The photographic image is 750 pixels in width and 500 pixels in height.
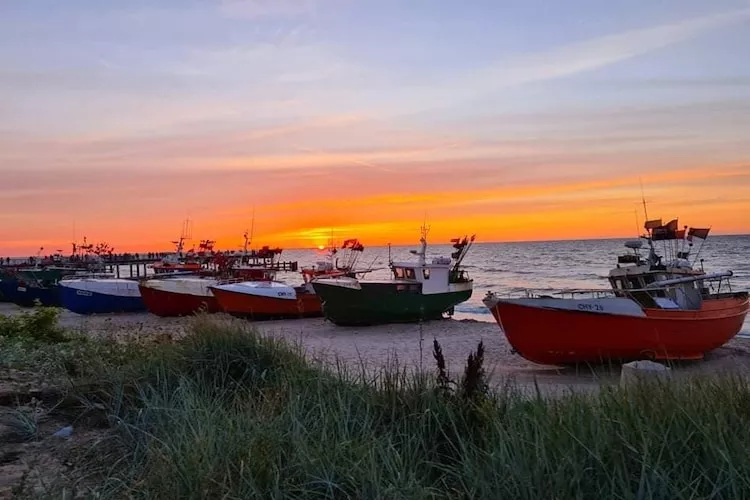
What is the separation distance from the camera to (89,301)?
29.9m

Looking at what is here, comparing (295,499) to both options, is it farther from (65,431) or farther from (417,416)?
(65,431)

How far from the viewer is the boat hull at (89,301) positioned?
29.7m

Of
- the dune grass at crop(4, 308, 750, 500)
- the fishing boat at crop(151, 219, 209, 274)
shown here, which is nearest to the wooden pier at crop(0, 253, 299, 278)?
the fishing boat at crop(151, 219, 209, 274)

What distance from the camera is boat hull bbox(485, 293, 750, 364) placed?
12.9 metres

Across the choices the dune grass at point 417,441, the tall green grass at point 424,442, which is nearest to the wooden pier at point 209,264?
the dune grass at point 417,441

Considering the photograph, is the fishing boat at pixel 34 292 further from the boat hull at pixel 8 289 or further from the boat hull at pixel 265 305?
the boat hull at pixel 265 305

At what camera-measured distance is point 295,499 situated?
12.3ft

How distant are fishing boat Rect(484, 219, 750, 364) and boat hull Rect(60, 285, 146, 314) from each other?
72.7 feet

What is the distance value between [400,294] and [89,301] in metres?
15.5

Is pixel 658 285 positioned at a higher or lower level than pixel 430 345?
higher

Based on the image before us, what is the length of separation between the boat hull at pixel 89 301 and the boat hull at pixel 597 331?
22.2 metres

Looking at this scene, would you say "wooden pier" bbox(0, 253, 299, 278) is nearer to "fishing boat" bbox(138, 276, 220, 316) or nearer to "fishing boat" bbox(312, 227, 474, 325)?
"fishing boat" bbox(138, 276, 220, 316)

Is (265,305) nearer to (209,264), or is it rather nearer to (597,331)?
(597,331)

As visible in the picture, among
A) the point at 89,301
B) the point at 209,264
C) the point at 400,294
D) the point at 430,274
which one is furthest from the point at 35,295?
the point at 430,274
